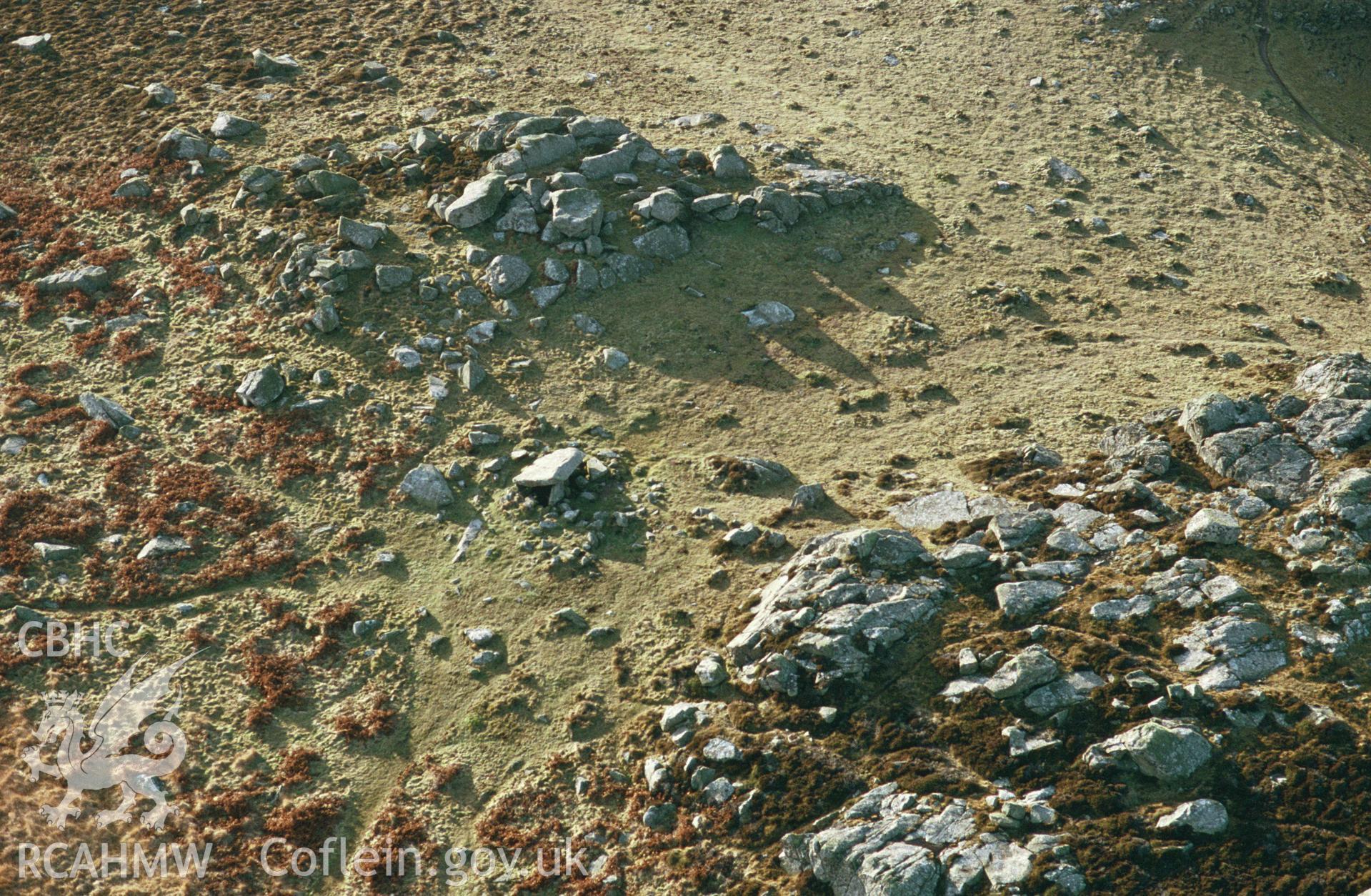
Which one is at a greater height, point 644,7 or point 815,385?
point 644,7

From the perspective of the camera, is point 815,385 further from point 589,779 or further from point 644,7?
point 644,7

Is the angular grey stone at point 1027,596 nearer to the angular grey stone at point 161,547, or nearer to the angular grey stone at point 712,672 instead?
the angular grey stone at point 712,672

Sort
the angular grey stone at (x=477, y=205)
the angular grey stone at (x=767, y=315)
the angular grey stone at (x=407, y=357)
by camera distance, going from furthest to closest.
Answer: the angular grey stone at (x=477, y=205), the angular grey stone at (x=767, y=315), the angular grey stone at (x=407, y=357)

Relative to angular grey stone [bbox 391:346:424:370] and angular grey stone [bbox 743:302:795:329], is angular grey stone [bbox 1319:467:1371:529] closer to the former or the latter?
angular grey stone [bbox 743:302:795:329]

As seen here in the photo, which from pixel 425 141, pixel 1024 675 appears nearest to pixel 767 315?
pixel 425 141

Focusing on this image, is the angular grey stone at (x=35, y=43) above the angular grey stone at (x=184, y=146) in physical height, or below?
above

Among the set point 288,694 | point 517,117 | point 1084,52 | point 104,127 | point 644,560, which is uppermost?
point 1084,52

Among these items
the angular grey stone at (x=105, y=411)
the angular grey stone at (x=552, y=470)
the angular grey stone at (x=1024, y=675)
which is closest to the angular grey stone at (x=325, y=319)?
the angular grey stone at (x=105, y=411)

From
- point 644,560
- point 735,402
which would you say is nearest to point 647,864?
point 644,560
